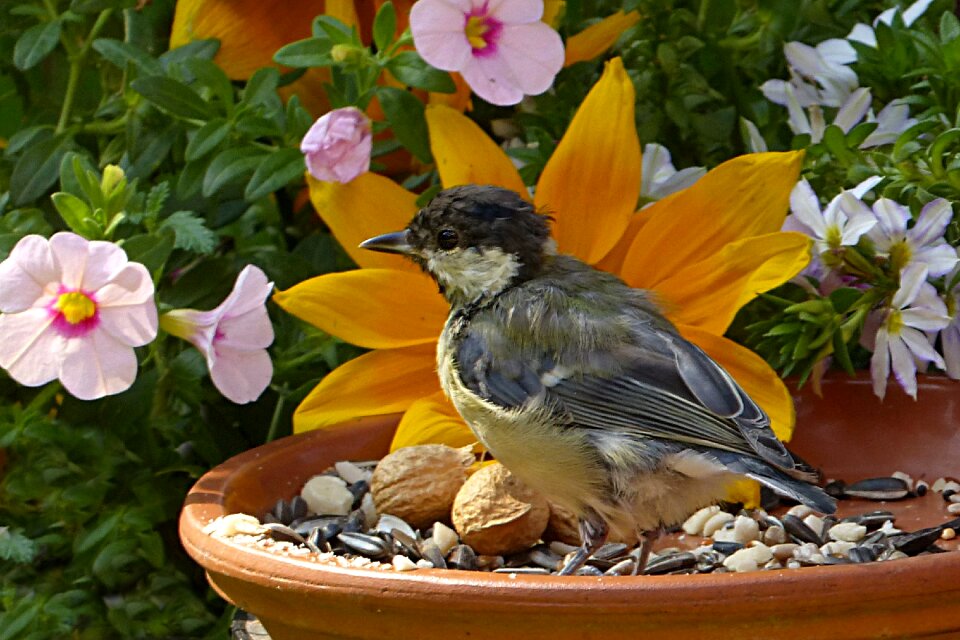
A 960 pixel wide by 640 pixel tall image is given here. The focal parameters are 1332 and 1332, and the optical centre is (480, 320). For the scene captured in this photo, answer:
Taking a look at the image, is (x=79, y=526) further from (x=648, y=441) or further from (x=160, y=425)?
(x=648, y=441)

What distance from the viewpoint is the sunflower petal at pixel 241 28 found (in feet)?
4.95

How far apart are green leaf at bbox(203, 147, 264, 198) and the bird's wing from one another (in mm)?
314

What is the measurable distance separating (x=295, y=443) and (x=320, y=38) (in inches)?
16.5

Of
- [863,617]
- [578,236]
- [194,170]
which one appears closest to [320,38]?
[194,170]

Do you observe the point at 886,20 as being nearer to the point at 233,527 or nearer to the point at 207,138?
the point at 207,138

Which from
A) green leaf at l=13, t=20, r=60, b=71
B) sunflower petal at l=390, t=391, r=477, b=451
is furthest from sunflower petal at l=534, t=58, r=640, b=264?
green leaf at l=13, t=20, r=60, b=71

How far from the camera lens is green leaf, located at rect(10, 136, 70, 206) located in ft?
4.66

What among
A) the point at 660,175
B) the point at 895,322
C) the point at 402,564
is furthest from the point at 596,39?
the point at 402,564

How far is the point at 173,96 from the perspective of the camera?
1.38m

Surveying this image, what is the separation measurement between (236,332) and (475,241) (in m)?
0.25

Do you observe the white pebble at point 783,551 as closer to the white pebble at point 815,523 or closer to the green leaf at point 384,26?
the white pebble at point 815,523

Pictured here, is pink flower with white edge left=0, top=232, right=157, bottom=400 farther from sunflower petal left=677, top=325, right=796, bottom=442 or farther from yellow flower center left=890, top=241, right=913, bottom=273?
yellow flower center left=890, top=241, right=913, bottom=273

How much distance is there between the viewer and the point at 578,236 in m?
1.42

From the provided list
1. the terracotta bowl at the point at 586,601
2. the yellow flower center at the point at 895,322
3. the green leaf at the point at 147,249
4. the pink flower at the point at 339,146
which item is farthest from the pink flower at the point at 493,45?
the terracotta bowl at the point at 586,601
